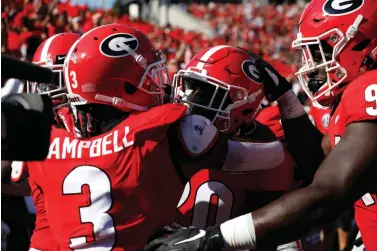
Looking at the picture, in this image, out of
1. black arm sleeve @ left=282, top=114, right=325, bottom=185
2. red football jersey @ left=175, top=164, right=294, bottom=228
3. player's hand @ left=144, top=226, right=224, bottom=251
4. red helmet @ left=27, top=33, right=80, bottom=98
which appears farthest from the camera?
red helmet @ left=27, top=33, right=80, bottom=98

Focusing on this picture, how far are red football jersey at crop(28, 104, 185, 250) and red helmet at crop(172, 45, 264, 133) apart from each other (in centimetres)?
85

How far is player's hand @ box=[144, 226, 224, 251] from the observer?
2145 millimetres

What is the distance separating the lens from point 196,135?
2.56 m

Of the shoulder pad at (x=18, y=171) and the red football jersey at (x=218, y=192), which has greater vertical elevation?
the shoulder pad at (x=18, y=171)

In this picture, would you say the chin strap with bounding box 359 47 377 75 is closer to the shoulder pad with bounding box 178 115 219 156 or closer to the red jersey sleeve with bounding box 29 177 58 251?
the shoulder pad with bounding box 178 115 219 156

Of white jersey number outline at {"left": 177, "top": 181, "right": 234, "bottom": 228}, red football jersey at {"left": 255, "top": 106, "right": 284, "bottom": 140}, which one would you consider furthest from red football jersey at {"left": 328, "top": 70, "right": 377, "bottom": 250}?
red football jersey at {"left": 255, "top": 106, "right": 284, "bottom": 140}

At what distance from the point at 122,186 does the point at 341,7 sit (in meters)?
1.31

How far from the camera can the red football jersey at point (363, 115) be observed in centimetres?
247

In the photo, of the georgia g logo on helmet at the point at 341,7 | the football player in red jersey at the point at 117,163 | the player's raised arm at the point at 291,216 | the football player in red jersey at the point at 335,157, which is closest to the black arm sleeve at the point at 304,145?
the football player in red jersey at the point at 335,157

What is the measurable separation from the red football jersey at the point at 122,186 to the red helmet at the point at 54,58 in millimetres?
1187

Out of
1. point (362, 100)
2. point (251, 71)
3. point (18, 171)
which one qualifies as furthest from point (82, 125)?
point (251, 71)

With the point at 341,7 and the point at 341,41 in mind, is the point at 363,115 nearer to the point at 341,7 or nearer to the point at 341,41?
the point at 341,41

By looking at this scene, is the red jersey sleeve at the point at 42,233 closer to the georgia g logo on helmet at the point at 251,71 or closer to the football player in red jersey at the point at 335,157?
the football player in red jersey at the point at 335,157

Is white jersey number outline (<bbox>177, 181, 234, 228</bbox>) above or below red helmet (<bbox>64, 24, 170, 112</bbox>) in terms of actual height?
below
